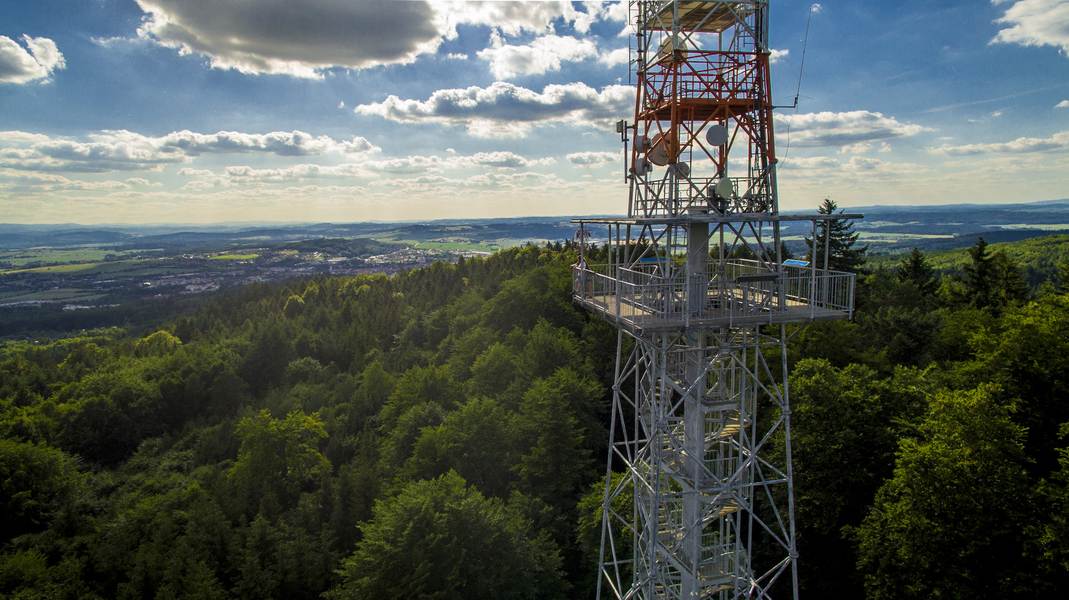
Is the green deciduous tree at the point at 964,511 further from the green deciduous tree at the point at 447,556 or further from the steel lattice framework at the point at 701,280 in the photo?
the green deciduous tree at the point at 447,556

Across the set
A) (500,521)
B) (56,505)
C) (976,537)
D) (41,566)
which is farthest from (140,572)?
(976,537)

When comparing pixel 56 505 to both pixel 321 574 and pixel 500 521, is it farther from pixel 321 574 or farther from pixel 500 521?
pixel 500 521

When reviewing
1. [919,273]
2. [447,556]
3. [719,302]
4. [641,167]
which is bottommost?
[447,556]

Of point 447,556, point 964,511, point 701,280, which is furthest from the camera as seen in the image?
point 447,556

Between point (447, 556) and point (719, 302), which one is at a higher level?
point (719, 302)

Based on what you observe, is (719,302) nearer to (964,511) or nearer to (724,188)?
(724,188)

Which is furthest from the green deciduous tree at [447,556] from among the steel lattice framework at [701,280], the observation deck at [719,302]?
the observation deck at [719,302]

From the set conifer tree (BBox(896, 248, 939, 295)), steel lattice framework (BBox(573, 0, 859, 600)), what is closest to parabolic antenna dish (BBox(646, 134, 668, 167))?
steel lattice framework (BBox(573, 0, 859, 600))

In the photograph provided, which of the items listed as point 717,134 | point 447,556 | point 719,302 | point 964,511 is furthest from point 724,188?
point 447,556
